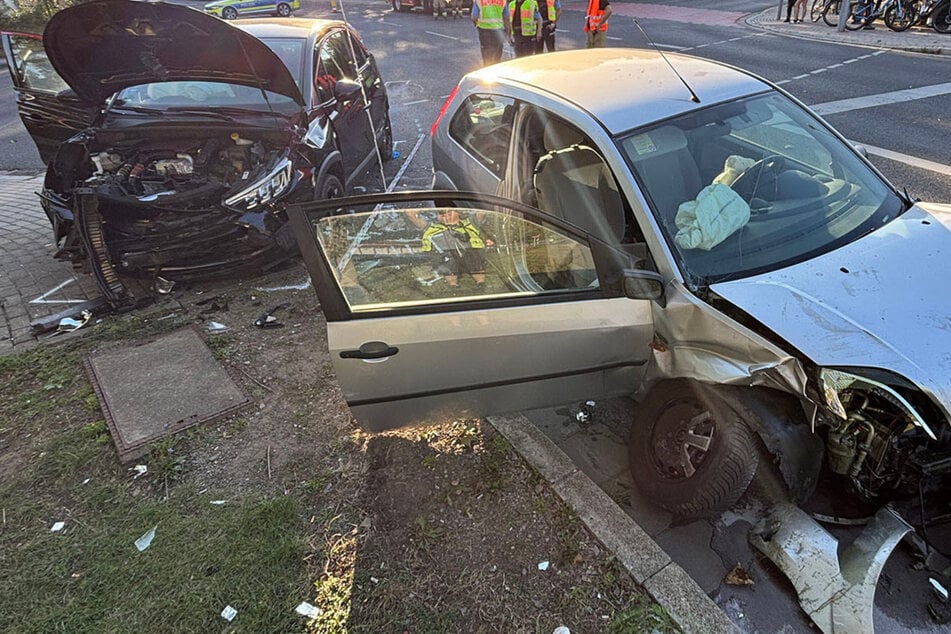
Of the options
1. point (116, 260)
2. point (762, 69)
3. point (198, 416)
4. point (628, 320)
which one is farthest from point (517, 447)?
point (762, 69)

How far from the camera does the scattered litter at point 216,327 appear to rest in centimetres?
423

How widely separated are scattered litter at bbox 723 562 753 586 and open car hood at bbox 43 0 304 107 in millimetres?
4472

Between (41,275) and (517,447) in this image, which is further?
(41,275)

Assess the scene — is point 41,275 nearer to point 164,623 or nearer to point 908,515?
point 164,623

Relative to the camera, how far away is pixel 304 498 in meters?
2.84

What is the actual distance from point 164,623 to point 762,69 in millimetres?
11925

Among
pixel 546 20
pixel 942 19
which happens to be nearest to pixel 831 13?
pixel 942 19

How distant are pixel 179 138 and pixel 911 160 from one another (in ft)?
24.4

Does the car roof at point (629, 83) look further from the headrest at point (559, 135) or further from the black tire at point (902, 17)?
the black tire at point (902, 17)

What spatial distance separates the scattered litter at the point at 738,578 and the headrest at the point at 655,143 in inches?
76.7

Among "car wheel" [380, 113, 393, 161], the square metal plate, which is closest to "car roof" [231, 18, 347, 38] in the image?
"car wheel" [380, 113, 393, 161]

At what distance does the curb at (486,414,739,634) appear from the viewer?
2.21 metres

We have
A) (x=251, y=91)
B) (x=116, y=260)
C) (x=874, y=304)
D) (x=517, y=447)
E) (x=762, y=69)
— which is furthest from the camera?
(x=762, y=69)

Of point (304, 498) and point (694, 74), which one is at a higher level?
point (694, 74)
